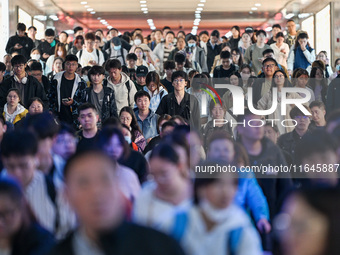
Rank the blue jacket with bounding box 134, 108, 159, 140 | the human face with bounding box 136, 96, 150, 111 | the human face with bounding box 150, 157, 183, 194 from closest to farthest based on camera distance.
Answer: the human face with bounding box 150, 157, 183, 194
the blue jacket with bounding box 134, 108, 159, 140
the human face with bounding box 136, 96, 150, 111

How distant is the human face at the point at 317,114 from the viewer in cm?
1079

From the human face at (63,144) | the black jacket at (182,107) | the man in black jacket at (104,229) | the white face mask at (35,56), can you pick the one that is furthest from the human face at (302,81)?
the man in black jacket at (104,229)

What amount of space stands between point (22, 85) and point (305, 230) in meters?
10.7

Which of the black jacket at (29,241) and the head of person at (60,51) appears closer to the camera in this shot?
the black jacket at (29,241)

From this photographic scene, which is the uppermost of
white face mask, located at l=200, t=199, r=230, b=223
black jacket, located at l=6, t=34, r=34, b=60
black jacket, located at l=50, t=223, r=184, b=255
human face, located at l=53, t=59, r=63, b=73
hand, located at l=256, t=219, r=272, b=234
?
black jacket, located at l=6, t=34, r=34, b=60

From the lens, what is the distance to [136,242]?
3176 mm

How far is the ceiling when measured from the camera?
93.9ft

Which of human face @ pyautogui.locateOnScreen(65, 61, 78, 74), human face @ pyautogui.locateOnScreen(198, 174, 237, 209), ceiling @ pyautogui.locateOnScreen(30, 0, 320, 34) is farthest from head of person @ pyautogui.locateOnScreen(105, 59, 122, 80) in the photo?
ceiling @ pyautogui.locateOnScreen(30, 0, 320, 34)

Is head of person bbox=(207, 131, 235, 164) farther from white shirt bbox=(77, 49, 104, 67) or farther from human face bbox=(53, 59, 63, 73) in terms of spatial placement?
white shirt bbox=(77, 49, 104, 67)

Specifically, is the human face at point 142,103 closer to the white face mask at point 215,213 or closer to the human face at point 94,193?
the white face mask at point 215,213

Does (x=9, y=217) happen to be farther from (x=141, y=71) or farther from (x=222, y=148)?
(x=141, y=71)

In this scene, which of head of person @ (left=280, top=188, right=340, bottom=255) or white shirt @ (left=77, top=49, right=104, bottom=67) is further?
white shirt @ (left=77, top=49, right=104, bottom=67)

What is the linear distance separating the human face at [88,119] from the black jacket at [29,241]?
467 centimetres

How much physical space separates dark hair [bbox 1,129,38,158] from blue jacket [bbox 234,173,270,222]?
1759mm
